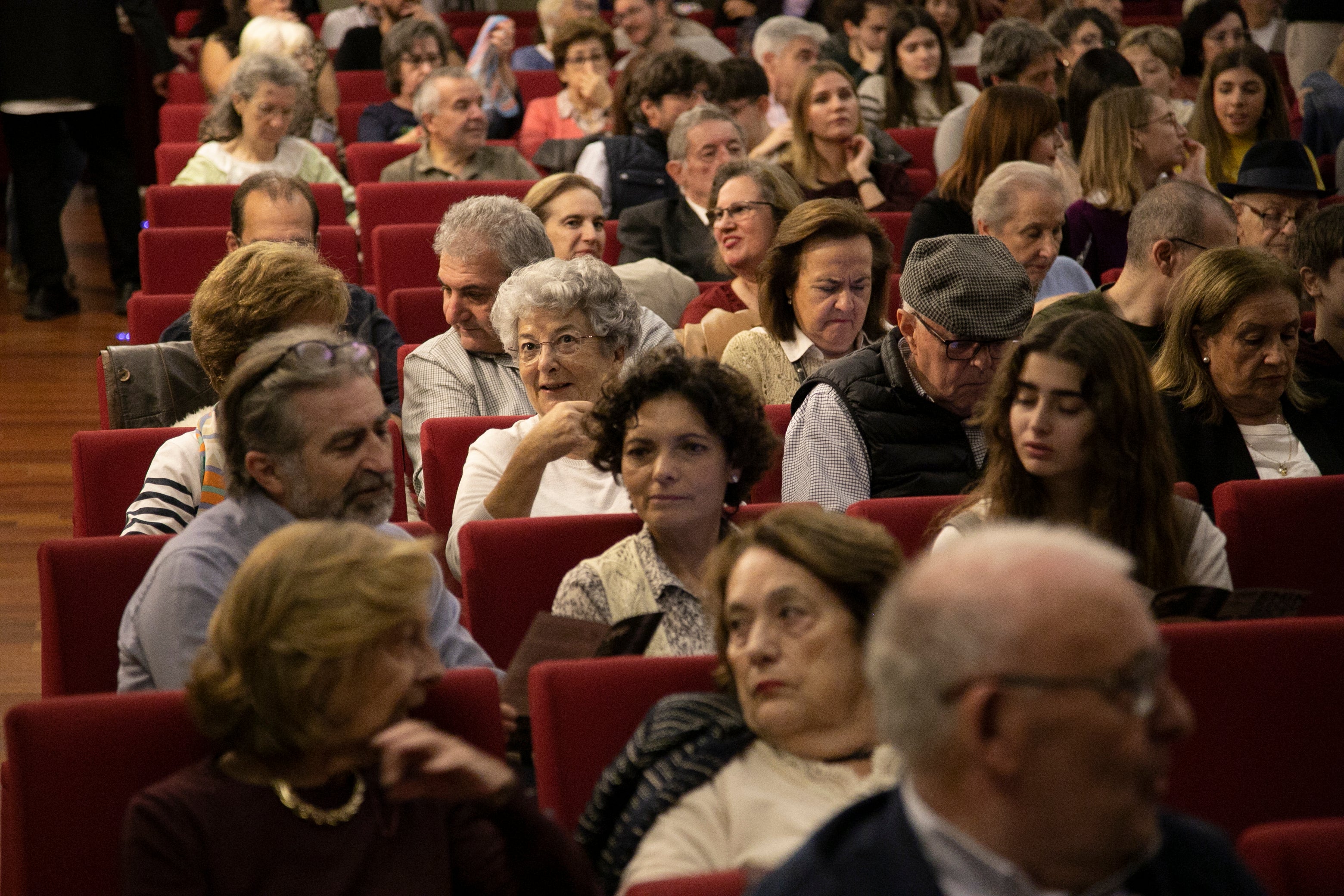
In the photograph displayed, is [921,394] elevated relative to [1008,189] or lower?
lower

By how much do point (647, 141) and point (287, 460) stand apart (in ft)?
10.1

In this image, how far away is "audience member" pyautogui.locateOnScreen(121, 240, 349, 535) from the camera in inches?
89.0

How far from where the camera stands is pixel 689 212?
4.18 m

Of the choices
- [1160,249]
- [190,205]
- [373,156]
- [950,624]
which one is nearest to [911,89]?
[373,156]

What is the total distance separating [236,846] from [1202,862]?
846 mm

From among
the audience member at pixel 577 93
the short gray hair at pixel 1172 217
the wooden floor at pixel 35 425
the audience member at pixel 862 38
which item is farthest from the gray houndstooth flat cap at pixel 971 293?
the audience member at pixel 862 38

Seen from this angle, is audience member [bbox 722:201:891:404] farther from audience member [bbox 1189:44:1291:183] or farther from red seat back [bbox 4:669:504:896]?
audience member [bbox 1189:44:1291:183]

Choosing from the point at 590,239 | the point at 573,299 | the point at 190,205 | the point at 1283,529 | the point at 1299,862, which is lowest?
the point at 1299,862

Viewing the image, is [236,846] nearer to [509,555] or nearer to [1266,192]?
[509,555]

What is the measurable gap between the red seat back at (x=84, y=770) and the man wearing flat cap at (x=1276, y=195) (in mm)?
3181

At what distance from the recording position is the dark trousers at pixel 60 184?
18.2 ft

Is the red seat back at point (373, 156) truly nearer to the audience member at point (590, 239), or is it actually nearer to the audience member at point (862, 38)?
the audience member at point (590, 239)

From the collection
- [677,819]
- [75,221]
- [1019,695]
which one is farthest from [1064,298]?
[75,221]

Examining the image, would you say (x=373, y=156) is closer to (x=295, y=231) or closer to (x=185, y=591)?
(x=295, y=231)
